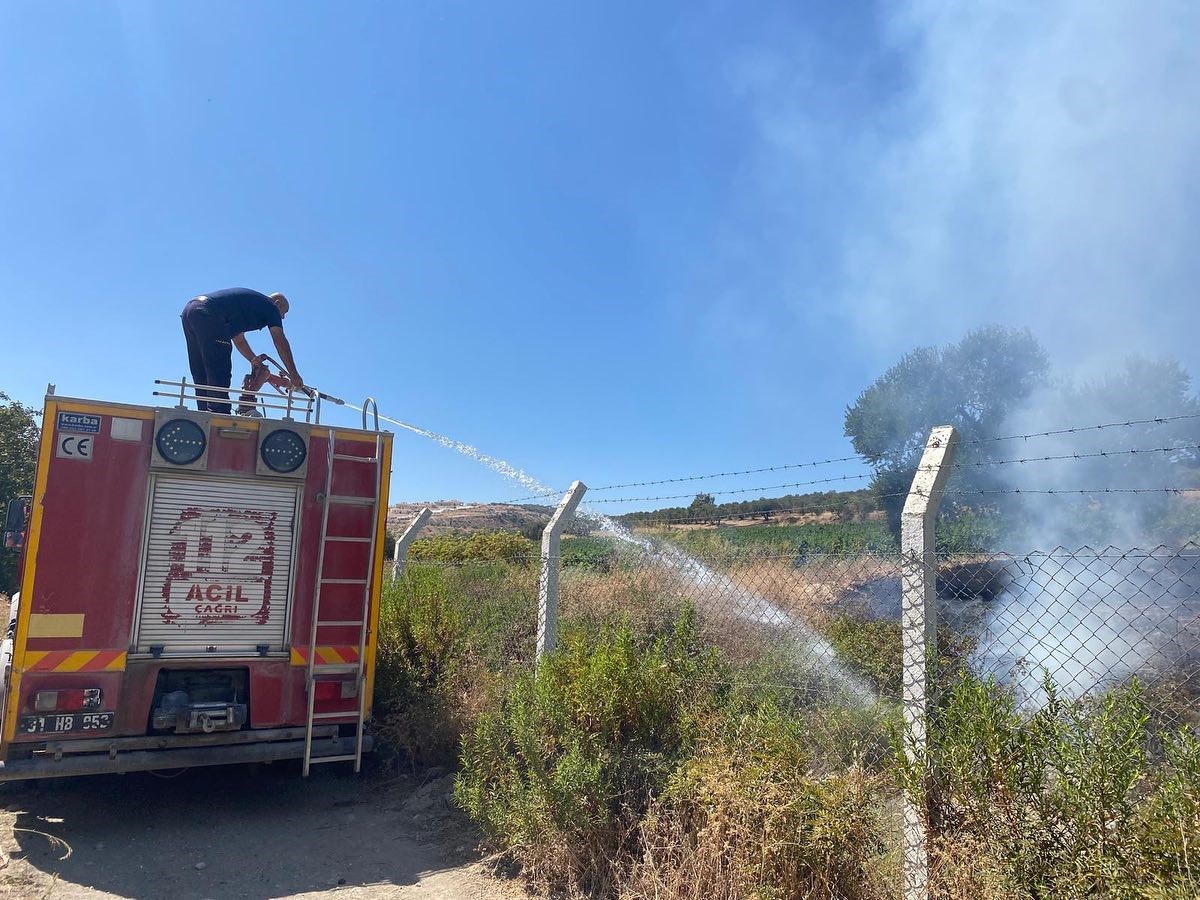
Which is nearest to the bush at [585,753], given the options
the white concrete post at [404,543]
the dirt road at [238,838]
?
the dirt road at [238,838]

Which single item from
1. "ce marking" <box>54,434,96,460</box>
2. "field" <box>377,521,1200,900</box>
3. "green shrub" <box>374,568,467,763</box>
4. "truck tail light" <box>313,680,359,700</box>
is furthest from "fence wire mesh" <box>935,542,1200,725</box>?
"ce marking" <box>54,434,96,460</box>

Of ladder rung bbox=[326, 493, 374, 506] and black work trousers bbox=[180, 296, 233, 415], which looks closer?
ladder rung bbox=[326, 493, 374, 506]

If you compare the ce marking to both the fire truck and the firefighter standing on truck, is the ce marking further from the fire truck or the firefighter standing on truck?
the firefighter standing on truck

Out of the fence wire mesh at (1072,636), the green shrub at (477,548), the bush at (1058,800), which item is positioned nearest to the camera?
the bush at (1058,800)

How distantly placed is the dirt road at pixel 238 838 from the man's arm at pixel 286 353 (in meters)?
3.38

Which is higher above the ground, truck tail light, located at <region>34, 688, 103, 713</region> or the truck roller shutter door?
the truck roller shutter door

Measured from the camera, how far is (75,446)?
Answer: 17.4ft

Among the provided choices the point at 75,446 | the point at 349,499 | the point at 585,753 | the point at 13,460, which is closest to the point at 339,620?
the point at 349,499

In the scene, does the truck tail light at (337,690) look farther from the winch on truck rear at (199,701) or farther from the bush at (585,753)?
the bush at (585,753)

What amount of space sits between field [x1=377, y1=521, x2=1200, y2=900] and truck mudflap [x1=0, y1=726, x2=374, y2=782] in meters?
0.87

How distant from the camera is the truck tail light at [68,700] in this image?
5.05m

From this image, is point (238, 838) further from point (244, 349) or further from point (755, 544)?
point (755, 544)

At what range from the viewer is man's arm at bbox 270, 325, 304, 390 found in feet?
23.6

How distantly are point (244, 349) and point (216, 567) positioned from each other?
2497 millimetres
